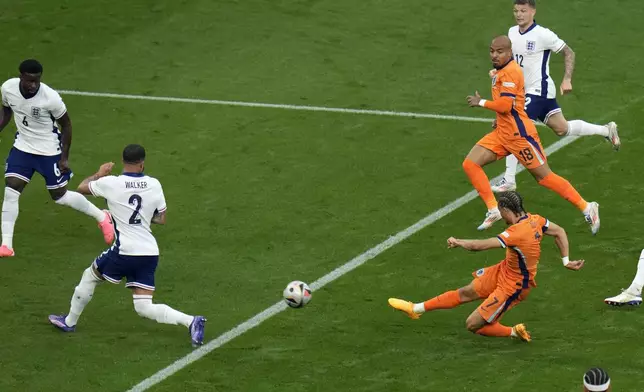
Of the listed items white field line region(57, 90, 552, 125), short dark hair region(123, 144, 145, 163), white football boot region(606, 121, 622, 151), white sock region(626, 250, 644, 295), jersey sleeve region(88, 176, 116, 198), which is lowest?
white field line region(57, 90, 552, 125)

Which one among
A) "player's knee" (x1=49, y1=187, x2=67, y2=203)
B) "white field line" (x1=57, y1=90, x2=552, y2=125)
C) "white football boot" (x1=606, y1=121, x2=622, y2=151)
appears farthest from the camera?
"white field line" (x1=57, y1=90, x2=552, y2=125)

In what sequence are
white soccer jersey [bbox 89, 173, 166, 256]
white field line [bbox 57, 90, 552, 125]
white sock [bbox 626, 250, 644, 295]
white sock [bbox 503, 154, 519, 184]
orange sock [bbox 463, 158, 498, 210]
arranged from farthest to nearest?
white field line [bbox 57, 90, 552, 125], white sock [bbox 503, 154, 519, 184], orange sock [bbox 463, 158, 498, 210], white sock [bbox 626, 250, 644, 295], white soccer jersey [bbox 89, 173, 166, 256]

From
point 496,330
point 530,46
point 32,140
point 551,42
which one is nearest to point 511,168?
point 530,46

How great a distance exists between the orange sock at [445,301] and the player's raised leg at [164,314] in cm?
241

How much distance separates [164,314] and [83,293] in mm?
937

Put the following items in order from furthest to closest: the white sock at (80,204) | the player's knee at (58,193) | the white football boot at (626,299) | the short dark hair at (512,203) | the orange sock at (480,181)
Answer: the white sock at (80,204) < the player's knee at (58,193) < the orange sock at (480,181) < the white football boot at (626,299) < the short dark hair at (512,203)

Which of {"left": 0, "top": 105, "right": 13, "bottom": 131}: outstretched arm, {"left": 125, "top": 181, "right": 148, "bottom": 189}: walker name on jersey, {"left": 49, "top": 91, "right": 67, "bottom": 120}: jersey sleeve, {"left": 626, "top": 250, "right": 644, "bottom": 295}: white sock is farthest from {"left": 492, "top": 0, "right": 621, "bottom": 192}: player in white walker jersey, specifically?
{"left": 0, "top": 105, "right": 13, "bottom": 131}: outstretched arm

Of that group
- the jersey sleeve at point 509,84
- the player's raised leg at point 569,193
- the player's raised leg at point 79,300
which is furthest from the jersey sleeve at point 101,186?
the player's raised leg at point 569,193

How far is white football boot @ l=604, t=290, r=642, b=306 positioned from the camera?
14.9m

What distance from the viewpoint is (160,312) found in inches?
553

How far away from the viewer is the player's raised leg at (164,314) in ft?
46.1

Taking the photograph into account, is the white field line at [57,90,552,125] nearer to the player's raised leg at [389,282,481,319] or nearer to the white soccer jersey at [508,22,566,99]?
the white soccer jersey at [508,22,566,99]

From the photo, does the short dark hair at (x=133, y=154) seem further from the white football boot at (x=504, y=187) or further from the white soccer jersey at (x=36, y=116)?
the white football boot at (x=504, y=187)

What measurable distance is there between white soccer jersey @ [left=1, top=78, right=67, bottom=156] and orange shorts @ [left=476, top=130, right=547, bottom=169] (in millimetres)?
5272
